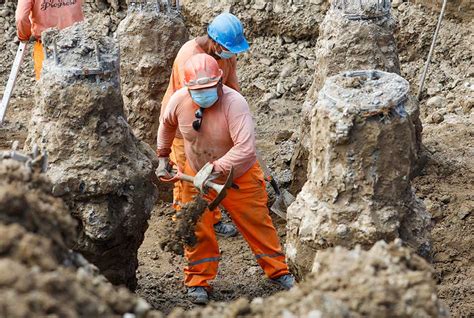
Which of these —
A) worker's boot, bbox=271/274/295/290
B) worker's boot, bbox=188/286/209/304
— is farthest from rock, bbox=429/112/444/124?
worker's boot, bbox=188/286/209/304

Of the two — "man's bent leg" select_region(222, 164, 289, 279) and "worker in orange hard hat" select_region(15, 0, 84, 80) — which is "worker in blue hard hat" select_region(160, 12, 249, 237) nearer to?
"man's bent leg" select_region(222, 164, 289, 279)

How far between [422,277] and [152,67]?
203 inches

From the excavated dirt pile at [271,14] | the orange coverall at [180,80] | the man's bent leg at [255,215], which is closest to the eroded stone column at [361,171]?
the man's bent leg at [255,215]

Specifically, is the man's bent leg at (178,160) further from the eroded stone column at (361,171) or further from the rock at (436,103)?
the rock at (436,103)

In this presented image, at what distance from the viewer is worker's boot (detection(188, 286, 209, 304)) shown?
647cm

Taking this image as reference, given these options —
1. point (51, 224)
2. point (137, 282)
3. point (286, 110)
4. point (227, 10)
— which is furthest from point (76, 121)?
point (227, 10)

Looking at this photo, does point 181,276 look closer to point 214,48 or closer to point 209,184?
point 209,184

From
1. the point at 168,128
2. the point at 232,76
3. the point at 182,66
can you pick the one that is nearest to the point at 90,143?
the point at 168,128

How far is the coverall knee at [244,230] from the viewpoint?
6.32 meters

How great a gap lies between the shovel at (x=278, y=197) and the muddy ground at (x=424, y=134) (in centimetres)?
20

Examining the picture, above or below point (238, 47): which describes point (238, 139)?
below

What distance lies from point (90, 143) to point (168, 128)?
0.94 m

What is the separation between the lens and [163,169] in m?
6.52

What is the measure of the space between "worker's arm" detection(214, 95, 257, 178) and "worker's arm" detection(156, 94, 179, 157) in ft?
1.51
